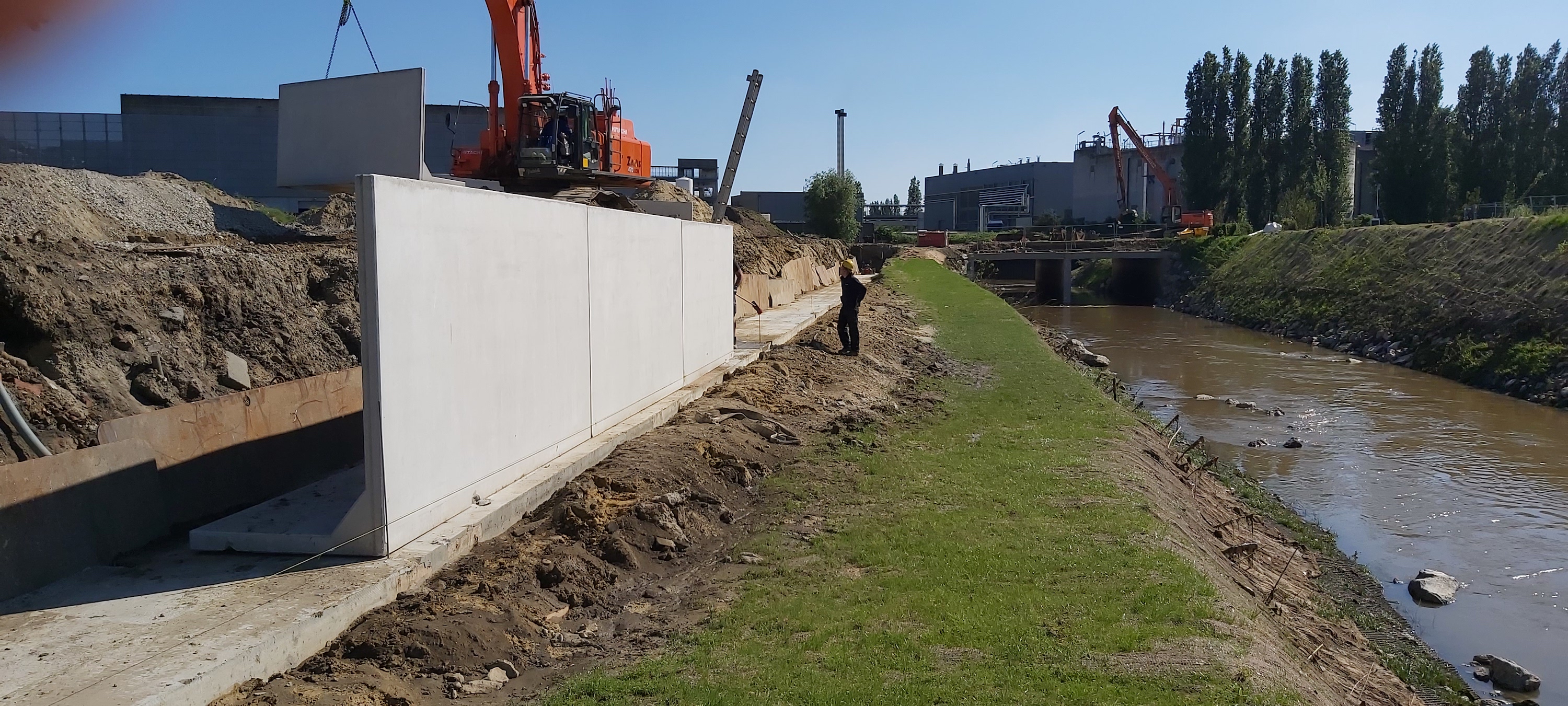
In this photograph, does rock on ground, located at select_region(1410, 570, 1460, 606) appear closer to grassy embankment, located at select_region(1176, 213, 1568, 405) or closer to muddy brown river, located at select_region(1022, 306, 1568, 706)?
muddy brown river, located at select_region(1022, 306, 1568, 706)

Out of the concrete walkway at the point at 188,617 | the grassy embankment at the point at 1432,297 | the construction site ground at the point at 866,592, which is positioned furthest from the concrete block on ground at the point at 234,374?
the grassy embankment at the point at 1432,297

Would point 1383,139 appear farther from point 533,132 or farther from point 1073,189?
point 533,132

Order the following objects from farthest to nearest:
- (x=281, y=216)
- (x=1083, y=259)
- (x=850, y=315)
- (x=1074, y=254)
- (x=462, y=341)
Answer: (x=1083, y=259) → (x=1074, y=254) → (x=281, y=216) → (x=850, y=315) → (x=462, y=341)

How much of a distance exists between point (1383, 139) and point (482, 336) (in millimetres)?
59877

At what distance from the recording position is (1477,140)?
53.0m

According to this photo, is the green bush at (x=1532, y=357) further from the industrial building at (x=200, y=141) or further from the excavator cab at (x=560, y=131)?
the industrial building at (x=200, y=141)

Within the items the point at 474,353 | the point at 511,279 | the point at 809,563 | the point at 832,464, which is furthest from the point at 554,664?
the point at 832,464

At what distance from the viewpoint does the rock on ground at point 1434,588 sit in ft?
34.9

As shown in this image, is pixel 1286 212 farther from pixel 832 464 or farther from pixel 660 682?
pixel 660 682

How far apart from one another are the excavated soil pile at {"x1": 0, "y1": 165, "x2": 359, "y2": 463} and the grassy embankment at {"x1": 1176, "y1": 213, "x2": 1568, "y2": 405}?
24.5 m

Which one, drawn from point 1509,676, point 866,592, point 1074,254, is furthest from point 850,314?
point 1074,254

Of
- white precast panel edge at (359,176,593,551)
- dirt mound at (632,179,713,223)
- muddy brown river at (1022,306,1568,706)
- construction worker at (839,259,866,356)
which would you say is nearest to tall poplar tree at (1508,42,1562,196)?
muddy brown river at (1022,306,1568,706)

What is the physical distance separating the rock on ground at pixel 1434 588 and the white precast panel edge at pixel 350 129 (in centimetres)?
1101

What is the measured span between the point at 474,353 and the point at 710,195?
63032 mm
